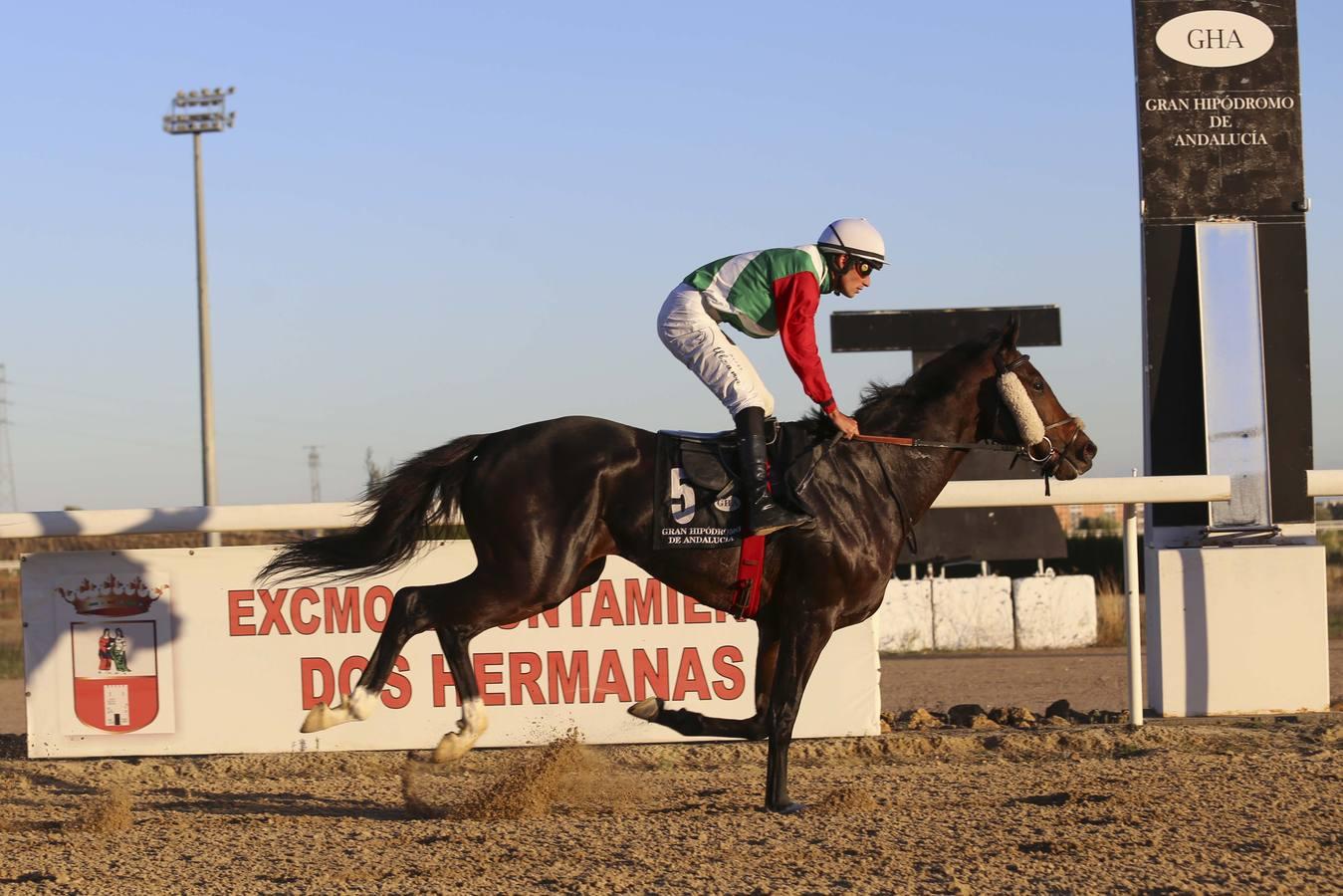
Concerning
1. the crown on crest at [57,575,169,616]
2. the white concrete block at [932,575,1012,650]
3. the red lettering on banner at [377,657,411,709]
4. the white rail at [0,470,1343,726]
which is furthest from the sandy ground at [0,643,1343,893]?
the white concrete block at [932,575,1012,650]

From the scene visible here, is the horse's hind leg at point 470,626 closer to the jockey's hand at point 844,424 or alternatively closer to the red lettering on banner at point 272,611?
the jockey's hand at point 844,424

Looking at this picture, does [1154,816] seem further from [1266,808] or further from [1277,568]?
[1277,568]

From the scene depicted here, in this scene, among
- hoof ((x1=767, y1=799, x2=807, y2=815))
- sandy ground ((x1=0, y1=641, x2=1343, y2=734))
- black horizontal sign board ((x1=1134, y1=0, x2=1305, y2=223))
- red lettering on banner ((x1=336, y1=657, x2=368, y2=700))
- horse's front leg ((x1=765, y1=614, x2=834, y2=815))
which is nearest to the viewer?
hoof ((x1=767, y1=799, x2=807, y2=815))

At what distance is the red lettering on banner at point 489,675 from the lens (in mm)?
7559

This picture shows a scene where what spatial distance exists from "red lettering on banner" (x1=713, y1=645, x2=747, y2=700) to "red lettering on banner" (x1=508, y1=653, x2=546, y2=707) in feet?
2.86

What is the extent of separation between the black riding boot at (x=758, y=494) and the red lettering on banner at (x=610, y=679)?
184 cm

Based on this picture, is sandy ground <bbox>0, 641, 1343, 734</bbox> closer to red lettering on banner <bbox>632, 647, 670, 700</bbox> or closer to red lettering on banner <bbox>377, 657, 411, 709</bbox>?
red lettering on banner <bbox>632, 647, 670, 700</bbox>

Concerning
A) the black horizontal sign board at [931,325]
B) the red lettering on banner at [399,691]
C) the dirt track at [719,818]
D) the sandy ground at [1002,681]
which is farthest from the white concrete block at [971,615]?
the red lettering on banner at [399,691]

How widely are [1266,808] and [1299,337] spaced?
406 centimetres

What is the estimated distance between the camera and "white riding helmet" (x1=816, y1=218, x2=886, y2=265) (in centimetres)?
621

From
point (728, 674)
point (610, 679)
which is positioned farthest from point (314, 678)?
point (728, 674)

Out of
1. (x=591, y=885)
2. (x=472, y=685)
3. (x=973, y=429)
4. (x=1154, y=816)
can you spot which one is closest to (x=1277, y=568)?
(x=973, y=429)

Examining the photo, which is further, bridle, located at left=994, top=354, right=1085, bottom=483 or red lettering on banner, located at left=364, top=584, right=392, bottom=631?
red lettering on banner, located at left=364, top=584, right=392, bottom=631

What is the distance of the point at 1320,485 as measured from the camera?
27.0 ft
